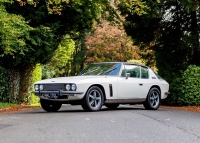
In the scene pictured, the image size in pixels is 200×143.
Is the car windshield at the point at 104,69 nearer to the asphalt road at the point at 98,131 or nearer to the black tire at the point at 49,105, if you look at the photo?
the black tire at the point at 49,105

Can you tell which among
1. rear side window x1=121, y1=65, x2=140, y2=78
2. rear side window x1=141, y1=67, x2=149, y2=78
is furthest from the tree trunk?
rear side window x1=121, y1=65, x2=140, y2=78

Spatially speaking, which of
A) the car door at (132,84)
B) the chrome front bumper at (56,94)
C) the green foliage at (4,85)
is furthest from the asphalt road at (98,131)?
the green foliage at (4,85)

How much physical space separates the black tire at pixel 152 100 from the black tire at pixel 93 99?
2.32m

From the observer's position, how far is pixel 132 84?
13.8 metres

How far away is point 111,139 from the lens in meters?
6.74

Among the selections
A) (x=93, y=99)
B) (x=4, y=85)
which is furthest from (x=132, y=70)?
(x=4, y=85)

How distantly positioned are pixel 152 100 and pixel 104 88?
8.37ft

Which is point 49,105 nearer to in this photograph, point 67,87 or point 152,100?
point 67,87

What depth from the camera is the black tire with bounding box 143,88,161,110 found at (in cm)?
1438

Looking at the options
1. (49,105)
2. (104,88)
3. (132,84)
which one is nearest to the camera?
(104,88)

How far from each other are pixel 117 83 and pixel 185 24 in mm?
7248

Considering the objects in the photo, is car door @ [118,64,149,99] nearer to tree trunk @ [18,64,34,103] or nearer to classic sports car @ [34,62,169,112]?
classic sports car @ [34,62,169,112]

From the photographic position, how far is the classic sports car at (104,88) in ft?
39.5

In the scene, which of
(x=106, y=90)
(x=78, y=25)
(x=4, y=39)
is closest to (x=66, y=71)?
(x=78, y=25)
